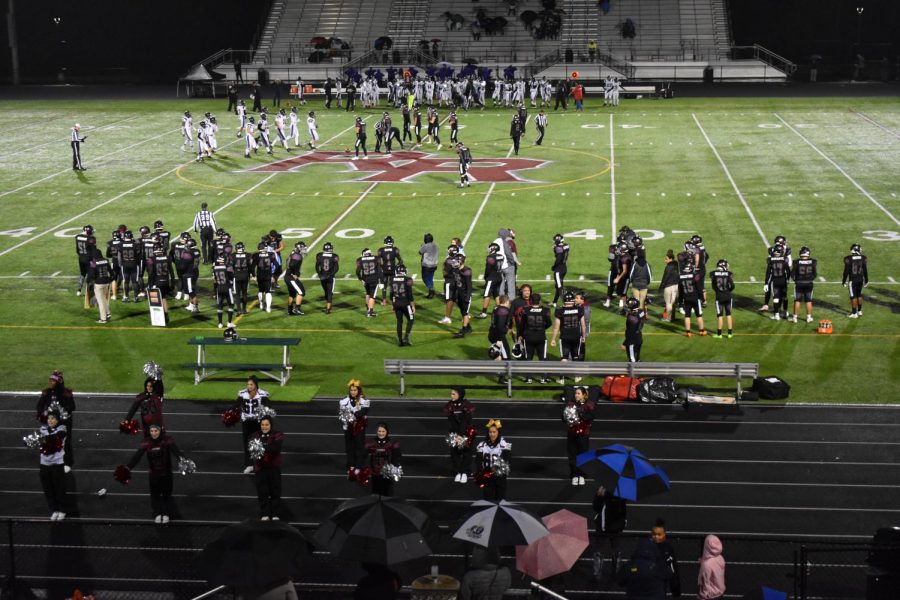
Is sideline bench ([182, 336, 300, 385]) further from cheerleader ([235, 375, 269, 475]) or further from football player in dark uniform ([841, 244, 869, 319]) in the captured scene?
football player in dark uniform ([841, 244, 869, 319])

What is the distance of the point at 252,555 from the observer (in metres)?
11.4

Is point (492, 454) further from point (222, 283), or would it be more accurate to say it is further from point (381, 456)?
point (222, 283)

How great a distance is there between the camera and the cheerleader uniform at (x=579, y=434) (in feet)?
53.5

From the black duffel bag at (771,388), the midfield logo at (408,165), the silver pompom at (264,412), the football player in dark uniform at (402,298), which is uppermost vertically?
the midfield logo at (408,165)

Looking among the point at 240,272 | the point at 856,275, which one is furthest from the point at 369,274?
the point at 856,275

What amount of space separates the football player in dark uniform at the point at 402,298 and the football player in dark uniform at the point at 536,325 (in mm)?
2566

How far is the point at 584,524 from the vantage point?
1286 cm

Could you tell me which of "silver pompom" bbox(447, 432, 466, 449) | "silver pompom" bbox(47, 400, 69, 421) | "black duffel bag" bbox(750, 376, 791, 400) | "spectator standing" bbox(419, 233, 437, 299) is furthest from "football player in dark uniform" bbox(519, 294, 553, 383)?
"silver pompom" bbox(47, 400, 69, 421)

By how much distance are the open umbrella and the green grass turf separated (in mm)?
8302

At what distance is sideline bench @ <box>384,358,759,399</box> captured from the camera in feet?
65.2

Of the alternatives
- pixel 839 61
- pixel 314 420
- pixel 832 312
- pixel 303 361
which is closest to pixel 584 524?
pixel 314 420

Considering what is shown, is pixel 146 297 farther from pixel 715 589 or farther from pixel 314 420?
pixel 715 589

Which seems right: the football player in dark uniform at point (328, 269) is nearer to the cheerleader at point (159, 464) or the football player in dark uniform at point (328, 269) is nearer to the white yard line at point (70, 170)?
the cheerleader at point (159, 464)

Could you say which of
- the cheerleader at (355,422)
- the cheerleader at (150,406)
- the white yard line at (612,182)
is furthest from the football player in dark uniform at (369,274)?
the white yard line at (612,182)
